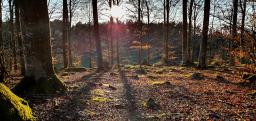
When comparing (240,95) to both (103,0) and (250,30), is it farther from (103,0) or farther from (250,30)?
(103,0)

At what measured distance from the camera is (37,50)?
11180 mm

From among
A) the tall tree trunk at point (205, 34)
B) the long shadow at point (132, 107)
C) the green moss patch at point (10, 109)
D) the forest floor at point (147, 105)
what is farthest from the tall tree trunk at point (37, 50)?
the tall tree trunk at point (205, 34)

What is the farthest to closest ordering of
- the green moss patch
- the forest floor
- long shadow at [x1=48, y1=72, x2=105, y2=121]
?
the forest floor → long shadow at [x1=48, y1=72, x2=105, y2=121] → the green moss patch

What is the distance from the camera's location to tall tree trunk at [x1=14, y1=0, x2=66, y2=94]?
11.0m

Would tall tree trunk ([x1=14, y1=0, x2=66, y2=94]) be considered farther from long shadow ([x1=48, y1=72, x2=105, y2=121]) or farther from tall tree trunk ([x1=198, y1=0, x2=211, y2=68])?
tall tree trunk ([x1=198, y1=0, x2=211, y2=68])

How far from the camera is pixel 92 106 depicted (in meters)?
9.76

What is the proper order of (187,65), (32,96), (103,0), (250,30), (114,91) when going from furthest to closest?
(103,0) < (187,65) < (114,91) < (32,96) < (250,30)

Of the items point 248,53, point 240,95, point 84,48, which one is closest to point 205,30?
point 240,95

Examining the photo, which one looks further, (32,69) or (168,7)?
(168,7)

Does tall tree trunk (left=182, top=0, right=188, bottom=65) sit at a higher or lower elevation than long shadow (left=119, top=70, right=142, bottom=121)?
higher

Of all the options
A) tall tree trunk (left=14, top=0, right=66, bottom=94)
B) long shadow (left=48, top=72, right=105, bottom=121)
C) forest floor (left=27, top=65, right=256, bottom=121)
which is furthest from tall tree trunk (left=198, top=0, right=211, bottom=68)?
tall tree trunk (left=14, top=0, right=66, bottom=94)

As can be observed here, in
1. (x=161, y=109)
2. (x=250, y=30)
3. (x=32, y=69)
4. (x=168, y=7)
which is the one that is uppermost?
(x=168, y=7)

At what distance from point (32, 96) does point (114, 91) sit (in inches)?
161

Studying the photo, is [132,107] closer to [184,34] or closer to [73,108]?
[73,108]
